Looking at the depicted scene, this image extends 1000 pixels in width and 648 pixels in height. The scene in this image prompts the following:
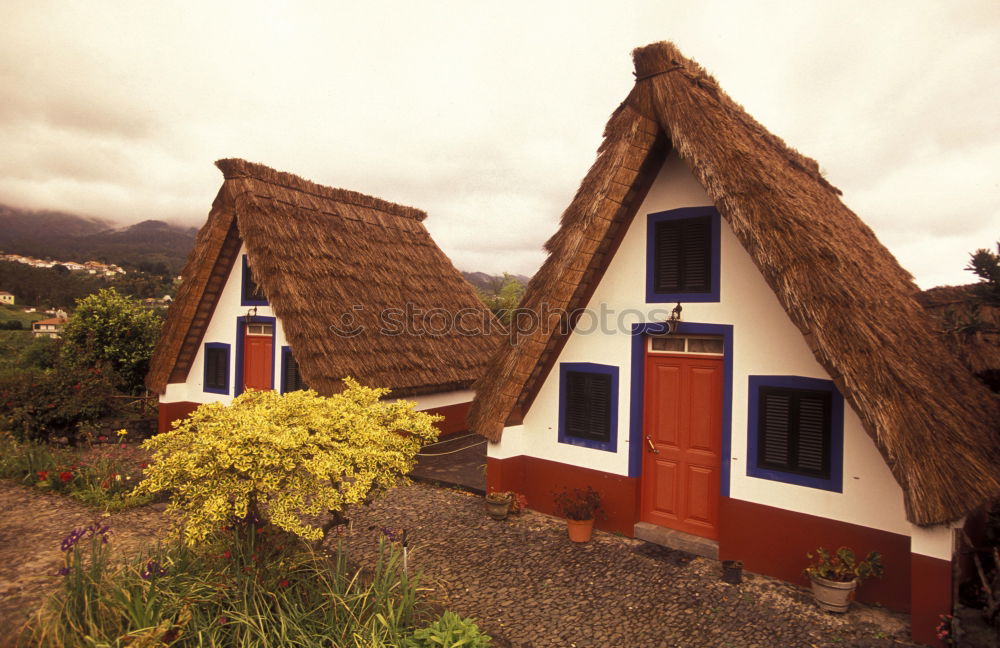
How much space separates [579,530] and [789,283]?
13.2 ft

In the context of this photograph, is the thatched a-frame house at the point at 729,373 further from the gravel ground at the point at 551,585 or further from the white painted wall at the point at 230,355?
the white painted wall at the point at 230,355

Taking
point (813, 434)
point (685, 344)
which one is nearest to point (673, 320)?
point (685, 344)

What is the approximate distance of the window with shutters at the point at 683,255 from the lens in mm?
6680

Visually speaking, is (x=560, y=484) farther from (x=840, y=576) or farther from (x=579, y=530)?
(x=840, y=576)

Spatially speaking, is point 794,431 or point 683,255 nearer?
point 794,431

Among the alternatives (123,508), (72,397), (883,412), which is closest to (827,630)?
(883,412)

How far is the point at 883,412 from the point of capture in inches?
189

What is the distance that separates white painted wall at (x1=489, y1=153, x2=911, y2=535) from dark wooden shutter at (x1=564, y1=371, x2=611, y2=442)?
19cm

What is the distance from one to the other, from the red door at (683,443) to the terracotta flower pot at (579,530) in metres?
0.85

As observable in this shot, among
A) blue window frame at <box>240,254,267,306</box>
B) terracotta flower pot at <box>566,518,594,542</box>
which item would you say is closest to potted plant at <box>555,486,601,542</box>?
terracotta flower pot at <box>566,518,594,542</box>

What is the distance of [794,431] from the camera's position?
19.6ft

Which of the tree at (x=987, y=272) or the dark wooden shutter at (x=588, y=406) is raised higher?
the tree at (x=987, y=272)

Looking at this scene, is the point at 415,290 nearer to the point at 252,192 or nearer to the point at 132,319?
the point at 252,192

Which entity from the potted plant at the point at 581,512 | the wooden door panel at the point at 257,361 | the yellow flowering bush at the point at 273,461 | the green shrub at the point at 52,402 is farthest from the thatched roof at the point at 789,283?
the green shrub at the point at 52,402
